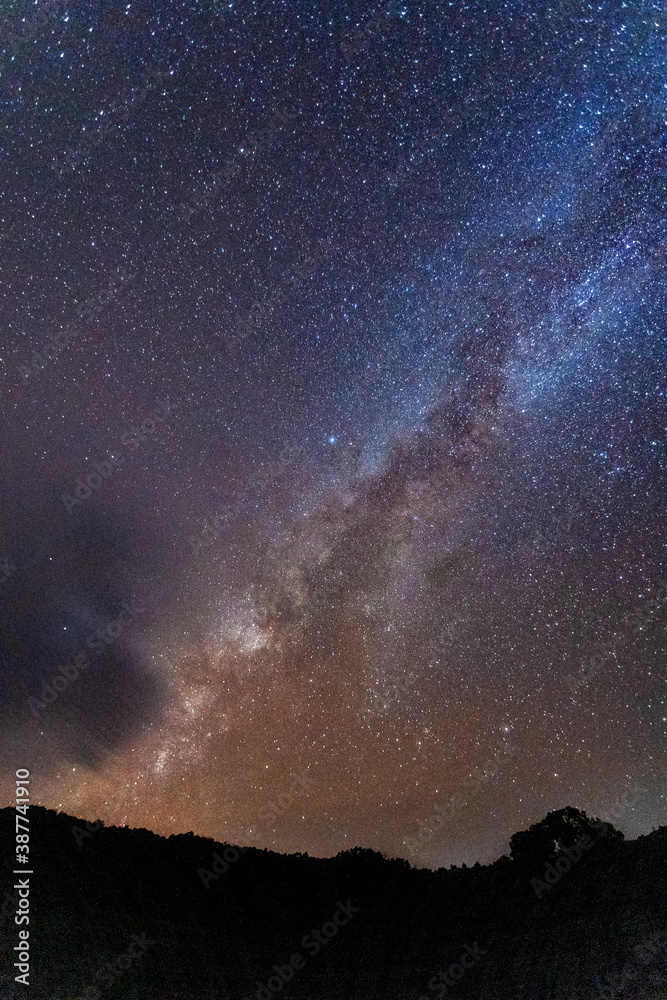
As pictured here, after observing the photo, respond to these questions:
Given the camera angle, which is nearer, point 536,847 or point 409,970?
point 409,970

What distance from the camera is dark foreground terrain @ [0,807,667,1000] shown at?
1202 centimetres

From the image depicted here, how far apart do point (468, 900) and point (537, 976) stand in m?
6.03

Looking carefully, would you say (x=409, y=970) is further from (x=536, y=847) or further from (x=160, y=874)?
(x=536, y=847)

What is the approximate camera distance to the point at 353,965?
1514 cm

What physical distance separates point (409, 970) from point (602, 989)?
5.03 meters

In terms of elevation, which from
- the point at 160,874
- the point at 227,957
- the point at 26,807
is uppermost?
the point at 26,807

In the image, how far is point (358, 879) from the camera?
899 inches

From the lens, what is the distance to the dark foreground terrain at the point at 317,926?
12.0 m

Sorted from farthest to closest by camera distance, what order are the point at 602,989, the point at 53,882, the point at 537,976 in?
the point at 53,882
the point at 537,976
the point at 602,989

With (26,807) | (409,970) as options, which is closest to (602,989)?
(409,970)

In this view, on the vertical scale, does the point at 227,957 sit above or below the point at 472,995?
above

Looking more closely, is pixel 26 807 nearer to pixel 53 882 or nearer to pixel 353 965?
pixel 53 882

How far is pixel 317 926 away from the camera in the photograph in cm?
1806

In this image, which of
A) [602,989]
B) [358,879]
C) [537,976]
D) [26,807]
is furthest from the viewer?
[358,879]
